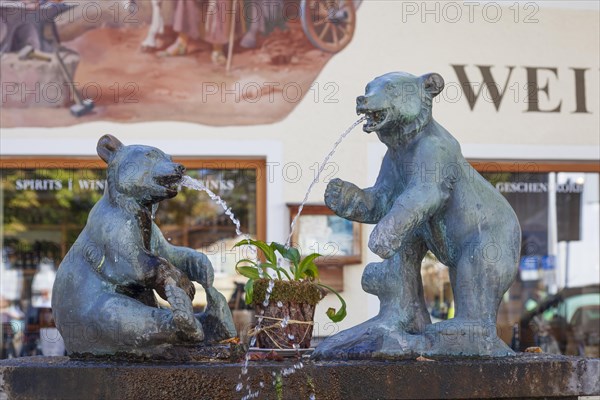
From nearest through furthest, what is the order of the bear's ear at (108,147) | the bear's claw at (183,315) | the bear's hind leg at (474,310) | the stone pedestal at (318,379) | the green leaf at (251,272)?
the stone pedestal at (318,379) < the bear's claw at (183,315) < the bear's hind leg at (474,310) < the bear's ear at (108,147) < the green leaf at (251,272)

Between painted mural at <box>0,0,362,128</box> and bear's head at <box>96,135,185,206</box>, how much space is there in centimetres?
485

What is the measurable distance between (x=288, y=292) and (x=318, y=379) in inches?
26.9

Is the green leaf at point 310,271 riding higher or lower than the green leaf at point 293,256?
lower

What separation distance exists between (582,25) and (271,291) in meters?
5.60

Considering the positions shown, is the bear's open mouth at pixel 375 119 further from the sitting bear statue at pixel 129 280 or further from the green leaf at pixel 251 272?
the green leaf at pixel 251 272

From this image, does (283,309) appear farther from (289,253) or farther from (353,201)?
(353,201)

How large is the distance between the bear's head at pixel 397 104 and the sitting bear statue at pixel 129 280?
1.63 ft

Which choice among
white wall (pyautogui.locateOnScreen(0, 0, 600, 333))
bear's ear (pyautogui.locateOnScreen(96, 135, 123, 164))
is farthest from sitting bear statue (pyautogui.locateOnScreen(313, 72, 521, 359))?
white wall (pyautogui.locateOnScreen(0, 0, 600, 333))

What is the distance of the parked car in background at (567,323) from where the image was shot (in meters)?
8.39

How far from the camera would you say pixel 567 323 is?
8.54 meters

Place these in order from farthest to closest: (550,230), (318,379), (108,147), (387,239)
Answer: (550,230)
(108,147)
(387,239)
(318,379)

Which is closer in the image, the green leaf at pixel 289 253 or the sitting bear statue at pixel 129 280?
the sitting bear statue at pixel 129 280

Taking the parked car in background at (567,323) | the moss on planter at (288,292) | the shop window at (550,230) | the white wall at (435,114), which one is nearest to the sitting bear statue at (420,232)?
the moss on planter at (288,292)

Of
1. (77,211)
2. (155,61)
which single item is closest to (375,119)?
(155,61)
